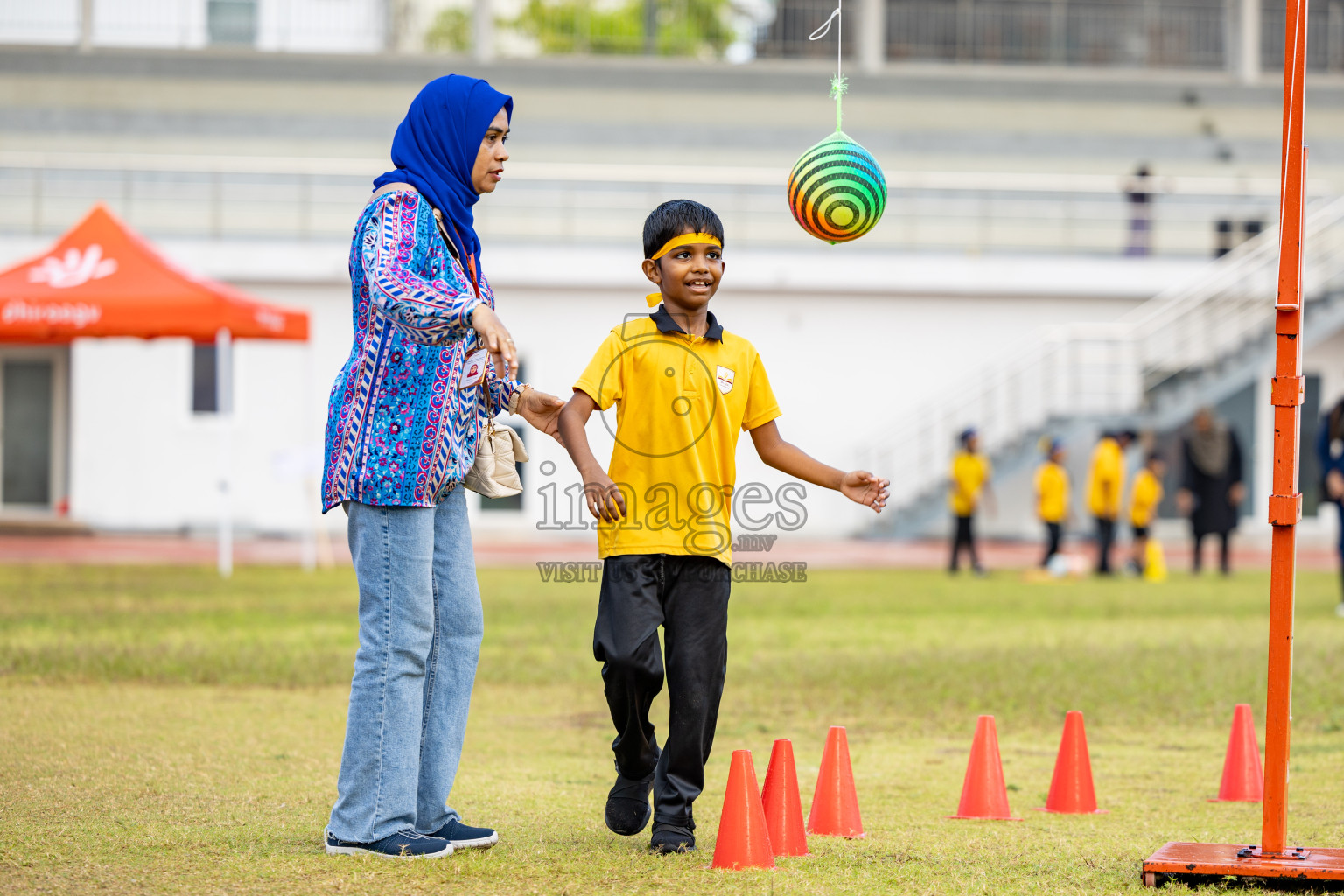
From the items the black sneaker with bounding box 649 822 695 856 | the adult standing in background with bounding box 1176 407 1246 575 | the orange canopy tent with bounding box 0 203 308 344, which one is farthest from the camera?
the adult standing in background with bounding box 1176 407 1246 575

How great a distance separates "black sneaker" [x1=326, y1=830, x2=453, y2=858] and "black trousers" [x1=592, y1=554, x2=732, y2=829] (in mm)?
684

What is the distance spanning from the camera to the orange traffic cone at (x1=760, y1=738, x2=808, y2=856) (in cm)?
480

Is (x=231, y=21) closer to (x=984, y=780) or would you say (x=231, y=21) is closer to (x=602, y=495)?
(x=984, y=780)

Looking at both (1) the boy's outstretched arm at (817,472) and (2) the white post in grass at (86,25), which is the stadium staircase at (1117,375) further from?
(1) the boy's outstretched arm at (817,472)

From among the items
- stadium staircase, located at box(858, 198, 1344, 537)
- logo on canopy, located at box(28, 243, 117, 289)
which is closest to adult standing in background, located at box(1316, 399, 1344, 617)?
stadium staircase, located at box(858, 198, 1344, 537)

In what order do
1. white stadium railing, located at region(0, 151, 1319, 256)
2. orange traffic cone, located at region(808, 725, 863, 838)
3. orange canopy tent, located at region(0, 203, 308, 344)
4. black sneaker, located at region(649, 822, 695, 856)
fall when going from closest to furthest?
black sneaker, located at region(649, 822, 695, 856) → orange traffic cone, located at region(808, 725, 863, 838) → orange canopy tent, located at region(0, 203, 308, 344) → white stadium railing, located at region(0, 151, 1319, 256)

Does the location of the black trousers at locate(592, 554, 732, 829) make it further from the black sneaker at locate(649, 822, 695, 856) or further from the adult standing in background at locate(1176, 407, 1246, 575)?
the adult standing in background at locate(1176, 407, 1246, 575)

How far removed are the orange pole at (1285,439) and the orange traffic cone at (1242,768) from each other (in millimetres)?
1783

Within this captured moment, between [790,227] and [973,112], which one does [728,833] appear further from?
[973,112]

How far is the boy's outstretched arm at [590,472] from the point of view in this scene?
15.3 feet

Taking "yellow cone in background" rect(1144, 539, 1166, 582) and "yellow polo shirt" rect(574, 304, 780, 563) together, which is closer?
"yellow polo shirt" rect(574, 304, 780, 563)

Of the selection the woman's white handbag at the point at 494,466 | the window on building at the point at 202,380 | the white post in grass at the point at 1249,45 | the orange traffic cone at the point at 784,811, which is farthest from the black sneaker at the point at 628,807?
the white post in grass at the point at 1249,45

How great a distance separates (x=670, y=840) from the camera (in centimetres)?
474

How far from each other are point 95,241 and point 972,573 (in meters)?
10.8
